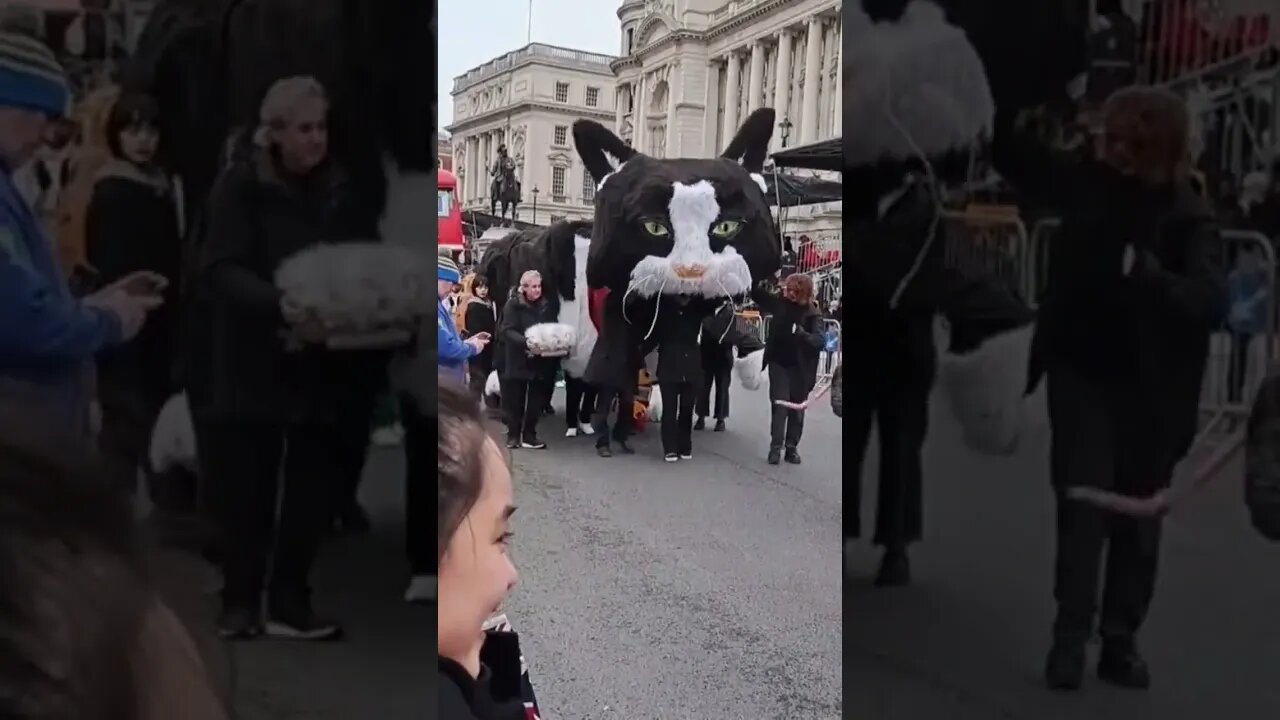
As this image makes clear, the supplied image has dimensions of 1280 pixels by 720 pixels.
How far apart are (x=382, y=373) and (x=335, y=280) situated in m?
A: 0.14

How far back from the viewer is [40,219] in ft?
4.16

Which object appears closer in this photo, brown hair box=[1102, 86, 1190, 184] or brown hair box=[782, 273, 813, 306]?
brown hair box=[1102, 86, 1190, 184]

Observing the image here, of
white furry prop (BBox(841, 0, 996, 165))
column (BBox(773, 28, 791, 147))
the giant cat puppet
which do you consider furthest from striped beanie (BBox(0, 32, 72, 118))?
column (BBox(773, 28, 791, 147))

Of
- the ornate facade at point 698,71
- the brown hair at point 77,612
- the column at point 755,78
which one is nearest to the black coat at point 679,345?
the ornate facade at point 698,71

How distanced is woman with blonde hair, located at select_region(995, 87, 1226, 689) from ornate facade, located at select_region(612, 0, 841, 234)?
7.68 metres

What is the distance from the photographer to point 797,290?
5398mm

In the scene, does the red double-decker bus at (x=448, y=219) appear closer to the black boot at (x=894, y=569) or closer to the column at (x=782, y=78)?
the black boot at (x=894, y=569)

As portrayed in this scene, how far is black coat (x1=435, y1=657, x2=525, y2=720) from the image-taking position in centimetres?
149

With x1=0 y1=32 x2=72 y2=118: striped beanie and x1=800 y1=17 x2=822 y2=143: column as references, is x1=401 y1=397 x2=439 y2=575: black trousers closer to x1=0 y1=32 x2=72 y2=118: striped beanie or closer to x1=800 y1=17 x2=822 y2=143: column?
x1=0 y1=32 x2=72 y2=118: striped beanie

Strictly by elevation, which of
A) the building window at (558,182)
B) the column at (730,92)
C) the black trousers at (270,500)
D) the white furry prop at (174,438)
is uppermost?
the column at (730,92)

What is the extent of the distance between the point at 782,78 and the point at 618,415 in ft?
41.4

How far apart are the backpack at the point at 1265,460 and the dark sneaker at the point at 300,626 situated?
3.98ft

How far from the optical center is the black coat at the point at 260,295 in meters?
1.35

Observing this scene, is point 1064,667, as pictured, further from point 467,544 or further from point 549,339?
point 549,339
